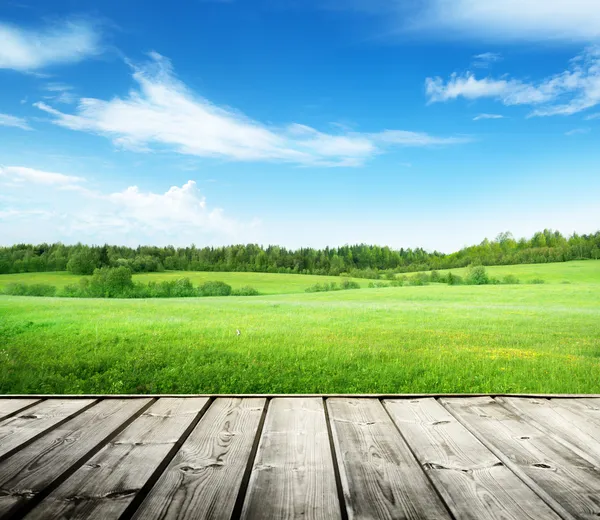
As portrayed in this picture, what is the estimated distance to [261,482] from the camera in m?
1.49

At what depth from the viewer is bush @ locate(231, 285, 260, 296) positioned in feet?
58.6

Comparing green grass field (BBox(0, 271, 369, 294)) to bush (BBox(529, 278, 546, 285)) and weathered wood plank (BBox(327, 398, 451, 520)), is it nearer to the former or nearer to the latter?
bush (BBox(529, 278, 546, 285))

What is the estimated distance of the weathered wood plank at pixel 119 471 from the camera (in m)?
1.31

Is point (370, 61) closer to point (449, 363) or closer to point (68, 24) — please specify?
point (68, 24)

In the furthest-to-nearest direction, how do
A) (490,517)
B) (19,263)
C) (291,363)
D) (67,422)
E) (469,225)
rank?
(469,225) < (19,263) < (291,363) < (67,422) < (490,517)

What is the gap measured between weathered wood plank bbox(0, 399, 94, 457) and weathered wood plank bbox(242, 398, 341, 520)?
1.03 m

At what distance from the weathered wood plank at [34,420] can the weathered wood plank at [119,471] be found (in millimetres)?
394

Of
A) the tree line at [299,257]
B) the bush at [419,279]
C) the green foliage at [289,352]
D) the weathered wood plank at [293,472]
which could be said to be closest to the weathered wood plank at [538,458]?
the weathered wood plank at [293,472]

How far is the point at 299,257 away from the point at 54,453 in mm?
21862

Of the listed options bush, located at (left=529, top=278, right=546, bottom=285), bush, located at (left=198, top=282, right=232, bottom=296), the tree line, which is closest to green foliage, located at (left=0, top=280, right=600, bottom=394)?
the tree line

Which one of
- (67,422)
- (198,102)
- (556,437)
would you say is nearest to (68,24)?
(198,102)

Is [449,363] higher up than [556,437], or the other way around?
[556,437]

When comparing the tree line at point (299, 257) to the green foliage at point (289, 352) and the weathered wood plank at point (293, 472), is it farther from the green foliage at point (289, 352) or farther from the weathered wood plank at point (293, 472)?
the weathered wood plank at point (293, 472)

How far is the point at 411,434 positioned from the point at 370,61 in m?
7.47
